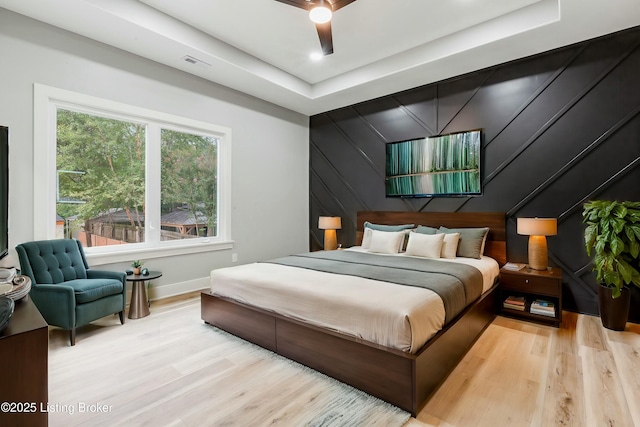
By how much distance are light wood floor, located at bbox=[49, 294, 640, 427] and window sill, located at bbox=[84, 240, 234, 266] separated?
2.29 ft

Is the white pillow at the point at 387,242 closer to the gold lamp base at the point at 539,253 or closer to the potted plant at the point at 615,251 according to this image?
the gold lamp base at the point at 539,253

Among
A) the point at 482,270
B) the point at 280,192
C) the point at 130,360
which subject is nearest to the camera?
the point at 130,360

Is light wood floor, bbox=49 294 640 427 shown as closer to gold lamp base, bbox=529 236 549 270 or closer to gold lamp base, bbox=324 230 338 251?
gold lamp base, bbox=529 236 549 270

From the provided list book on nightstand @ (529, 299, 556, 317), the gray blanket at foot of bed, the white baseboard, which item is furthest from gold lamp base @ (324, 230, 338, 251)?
book on nightstand @ (529, 299, 556, 317)

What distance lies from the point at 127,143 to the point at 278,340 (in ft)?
9.86

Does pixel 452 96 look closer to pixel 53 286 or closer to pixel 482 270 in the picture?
pixel 482 270

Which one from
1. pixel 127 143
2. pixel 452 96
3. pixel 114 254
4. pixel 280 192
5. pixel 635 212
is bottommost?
pixel 114 254

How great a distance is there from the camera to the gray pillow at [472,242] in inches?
147

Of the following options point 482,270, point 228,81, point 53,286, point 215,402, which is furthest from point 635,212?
point 53,286

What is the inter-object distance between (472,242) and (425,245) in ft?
1.82

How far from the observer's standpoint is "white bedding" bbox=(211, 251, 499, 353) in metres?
1.91

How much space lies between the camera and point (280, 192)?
5465mm

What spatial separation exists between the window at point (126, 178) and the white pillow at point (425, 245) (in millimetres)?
2639

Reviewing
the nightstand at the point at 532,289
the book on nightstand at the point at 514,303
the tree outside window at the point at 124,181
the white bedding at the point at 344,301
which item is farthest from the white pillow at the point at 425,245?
the tree outside window at the point at 124,181
